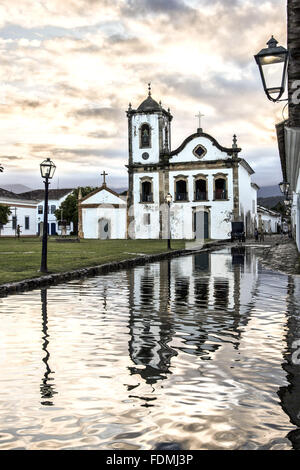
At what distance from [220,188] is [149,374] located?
139 ft

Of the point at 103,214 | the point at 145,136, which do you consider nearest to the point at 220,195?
the point at 145,136

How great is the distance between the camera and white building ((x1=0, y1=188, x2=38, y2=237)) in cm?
6264

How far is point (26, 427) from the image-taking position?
9.47 ft

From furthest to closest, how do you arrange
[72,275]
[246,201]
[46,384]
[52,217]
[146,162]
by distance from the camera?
[52,217]
[246,201]
[146,162]
[72,275]
[46,384]

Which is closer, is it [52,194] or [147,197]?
[147,197]

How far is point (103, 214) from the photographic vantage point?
48.5m

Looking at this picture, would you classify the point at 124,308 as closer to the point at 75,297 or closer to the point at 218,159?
the point at 75,297

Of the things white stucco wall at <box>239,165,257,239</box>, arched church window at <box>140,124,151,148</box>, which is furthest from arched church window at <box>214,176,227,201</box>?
arched church window at <box>140,124,151,148</box>

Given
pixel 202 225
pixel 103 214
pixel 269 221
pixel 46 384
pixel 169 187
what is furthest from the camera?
pixel 269 221

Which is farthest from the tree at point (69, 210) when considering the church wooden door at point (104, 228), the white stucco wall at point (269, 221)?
the white stucco wall at point (269, 221)

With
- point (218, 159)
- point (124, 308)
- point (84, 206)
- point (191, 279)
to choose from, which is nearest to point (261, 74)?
point (124, 308)

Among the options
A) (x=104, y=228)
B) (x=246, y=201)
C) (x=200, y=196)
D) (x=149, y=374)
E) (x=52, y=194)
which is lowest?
(x=149, y=374)

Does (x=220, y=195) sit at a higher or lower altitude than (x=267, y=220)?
higher

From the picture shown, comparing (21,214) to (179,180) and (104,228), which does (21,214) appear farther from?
(179,180)
